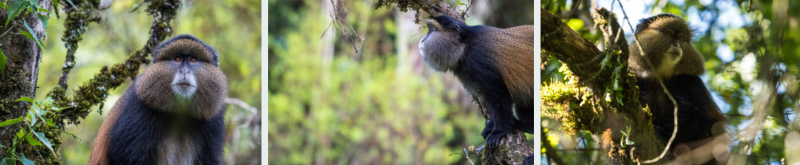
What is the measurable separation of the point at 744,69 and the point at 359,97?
3.83 metres

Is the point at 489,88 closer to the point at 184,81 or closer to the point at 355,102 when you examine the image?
the point at 184,81

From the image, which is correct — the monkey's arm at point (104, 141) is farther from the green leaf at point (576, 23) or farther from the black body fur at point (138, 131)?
the green leaf at point (576, 23)

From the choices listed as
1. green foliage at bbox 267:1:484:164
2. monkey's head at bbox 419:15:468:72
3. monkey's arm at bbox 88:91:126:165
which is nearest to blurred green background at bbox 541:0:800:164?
monkey's head at bbox 419:15:468:72

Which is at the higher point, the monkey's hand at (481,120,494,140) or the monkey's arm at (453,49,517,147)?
the monkey's arm at (453,49,517,147)

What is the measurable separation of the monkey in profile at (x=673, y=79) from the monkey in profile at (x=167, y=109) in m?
2.09

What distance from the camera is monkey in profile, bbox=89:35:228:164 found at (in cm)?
252

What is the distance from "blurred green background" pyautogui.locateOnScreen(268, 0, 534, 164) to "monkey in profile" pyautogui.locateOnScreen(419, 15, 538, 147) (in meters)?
1.10

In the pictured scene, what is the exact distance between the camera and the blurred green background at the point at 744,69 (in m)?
2.32

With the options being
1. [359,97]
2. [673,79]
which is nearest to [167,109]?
[673,79]

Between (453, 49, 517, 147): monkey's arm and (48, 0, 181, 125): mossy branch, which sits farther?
(48, 0, 181, 125): mossy branch

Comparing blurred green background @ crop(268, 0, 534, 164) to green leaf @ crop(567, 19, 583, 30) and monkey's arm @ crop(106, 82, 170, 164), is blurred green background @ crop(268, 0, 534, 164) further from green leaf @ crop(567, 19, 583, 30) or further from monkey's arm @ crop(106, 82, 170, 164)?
monkey's arm @ crop(106, 82, 170, 164)

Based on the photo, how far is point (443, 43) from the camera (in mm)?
2766

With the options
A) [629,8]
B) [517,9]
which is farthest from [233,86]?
[629,8]

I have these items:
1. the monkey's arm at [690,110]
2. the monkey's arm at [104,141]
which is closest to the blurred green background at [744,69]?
the monkey's arm at [690,110]
